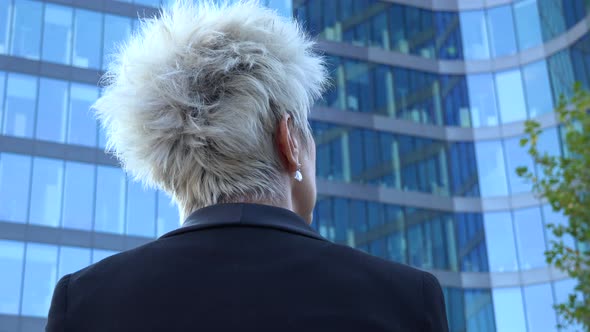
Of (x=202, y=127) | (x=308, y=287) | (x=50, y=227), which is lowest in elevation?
(x=308, y=287)

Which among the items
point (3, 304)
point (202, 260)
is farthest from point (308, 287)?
point (3, 304)

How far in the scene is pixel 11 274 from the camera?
25188 millimetres

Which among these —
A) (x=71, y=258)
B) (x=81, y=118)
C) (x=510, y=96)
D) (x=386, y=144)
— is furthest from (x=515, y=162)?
(x=71, y=258)

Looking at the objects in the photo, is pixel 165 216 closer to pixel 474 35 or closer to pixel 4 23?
pixel 4 23

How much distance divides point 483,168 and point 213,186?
33232mm

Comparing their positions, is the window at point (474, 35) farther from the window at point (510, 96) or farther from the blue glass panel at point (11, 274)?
the blue glass panel at point (11, 274)

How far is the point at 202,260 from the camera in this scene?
1603 mm

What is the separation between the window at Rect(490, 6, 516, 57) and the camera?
3534cm

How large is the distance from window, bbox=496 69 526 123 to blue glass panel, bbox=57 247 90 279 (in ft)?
54.7

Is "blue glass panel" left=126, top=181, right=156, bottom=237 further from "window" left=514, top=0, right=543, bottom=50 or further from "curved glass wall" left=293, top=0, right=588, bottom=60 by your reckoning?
"window" left=514, top=0, right=543, bottom=50

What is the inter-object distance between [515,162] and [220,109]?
3294 cm

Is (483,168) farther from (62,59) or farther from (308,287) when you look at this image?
(308,287)

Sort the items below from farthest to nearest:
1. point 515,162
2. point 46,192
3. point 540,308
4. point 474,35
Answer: point 474,35 < point 515,162 < point 540,308 < point 46,192

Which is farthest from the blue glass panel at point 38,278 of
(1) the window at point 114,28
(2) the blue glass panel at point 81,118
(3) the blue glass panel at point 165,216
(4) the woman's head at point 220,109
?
(4) the woman's head at point 220,109
